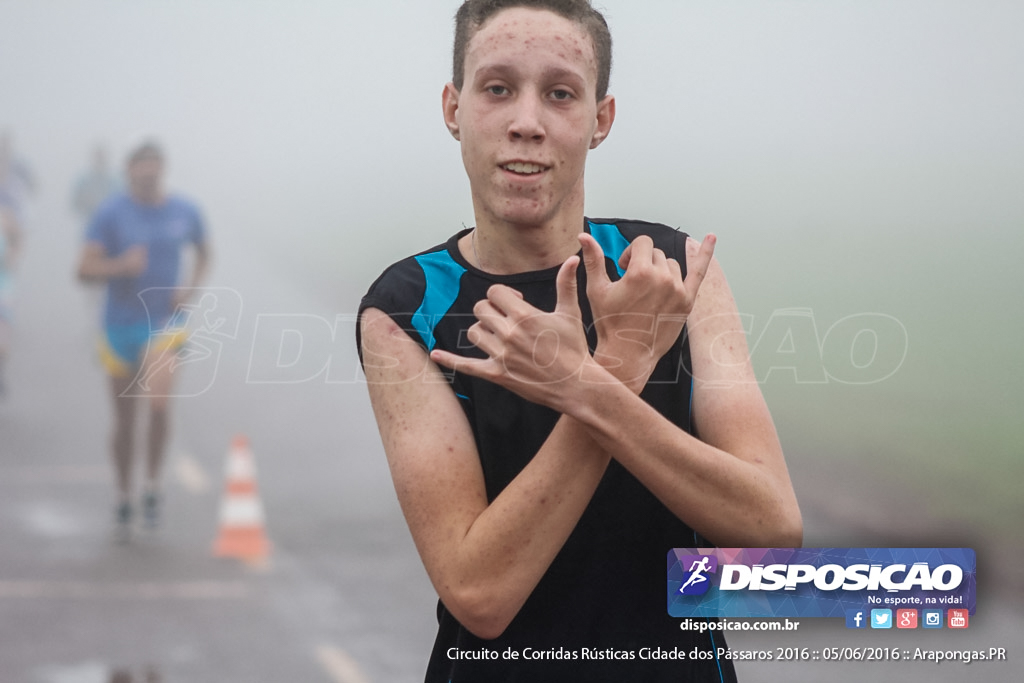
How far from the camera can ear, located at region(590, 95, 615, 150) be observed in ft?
6.15

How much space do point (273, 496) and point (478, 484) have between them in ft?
16.7

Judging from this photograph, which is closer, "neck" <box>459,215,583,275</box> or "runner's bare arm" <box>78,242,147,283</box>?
"neck" <box>459,215,583,275</box>

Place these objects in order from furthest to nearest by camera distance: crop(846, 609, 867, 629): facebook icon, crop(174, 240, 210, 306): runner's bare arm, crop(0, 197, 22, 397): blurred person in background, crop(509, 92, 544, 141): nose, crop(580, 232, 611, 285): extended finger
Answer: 1. crop(0, 197, 22, 397): blurred person in background
2. crop(174, 240, 210, 306): runner's bare arm
3. crop(846, 609, 867, 629): facebook icon
4. crop(509, 92, 544, 141): nose
5. crop(580, 232, 611, 285): extended finger

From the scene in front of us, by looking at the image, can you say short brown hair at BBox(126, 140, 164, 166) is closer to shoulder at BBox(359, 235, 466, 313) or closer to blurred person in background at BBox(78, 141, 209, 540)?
blurred person in background at BBox(78, 141, 209, 540)

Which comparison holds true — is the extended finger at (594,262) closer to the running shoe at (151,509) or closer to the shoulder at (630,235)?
the shoulder at (630,235)

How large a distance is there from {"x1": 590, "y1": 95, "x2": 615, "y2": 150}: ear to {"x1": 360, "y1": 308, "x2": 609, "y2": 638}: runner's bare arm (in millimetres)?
489

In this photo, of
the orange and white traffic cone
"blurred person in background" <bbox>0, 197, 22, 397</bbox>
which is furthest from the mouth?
"blurred person in background" <bbox>0, 197, 22, 397</bbox>

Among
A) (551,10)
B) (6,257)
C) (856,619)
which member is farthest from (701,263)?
(6,257)

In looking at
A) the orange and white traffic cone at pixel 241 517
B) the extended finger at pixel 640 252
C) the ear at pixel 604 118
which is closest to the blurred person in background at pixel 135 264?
the orange and white traffic cone at pixel 241 517

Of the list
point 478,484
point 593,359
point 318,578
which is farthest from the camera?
point 318,578

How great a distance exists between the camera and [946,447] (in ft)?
16.0

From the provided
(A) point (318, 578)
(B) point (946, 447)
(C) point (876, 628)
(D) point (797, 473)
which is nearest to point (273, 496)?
(A) point (318, 578)

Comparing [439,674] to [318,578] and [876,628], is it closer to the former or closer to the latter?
[876,628]

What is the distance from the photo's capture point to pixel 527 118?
68.5 inches
